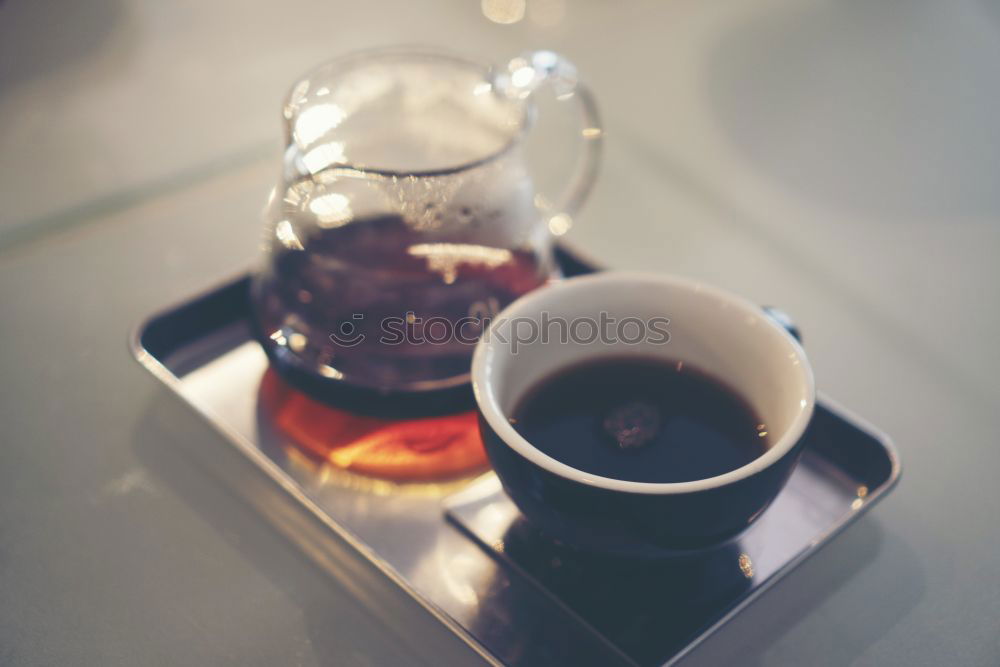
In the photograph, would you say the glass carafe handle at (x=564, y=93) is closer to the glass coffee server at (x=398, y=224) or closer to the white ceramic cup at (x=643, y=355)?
the glass coffee server at (x=398, y=224)

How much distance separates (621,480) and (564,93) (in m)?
0.24

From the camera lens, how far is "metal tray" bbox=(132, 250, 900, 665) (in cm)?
40

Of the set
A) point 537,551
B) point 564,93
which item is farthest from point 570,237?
point 537,551

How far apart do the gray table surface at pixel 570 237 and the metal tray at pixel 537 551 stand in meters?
0.02

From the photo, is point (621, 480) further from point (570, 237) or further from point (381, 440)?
point (570, 237)

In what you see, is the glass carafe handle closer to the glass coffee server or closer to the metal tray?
the glass coffee server

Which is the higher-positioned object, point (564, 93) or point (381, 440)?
point (564, 93)

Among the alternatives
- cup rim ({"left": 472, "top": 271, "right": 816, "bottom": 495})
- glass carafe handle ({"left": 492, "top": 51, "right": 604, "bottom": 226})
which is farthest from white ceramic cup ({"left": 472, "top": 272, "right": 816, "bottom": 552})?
glass carafe handle ({"left": 492, "top": 51, "right": 604, "bottom": 226})

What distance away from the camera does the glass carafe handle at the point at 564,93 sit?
20.4 inches

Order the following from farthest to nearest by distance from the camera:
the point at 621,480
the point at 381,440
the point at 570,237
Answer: the point at 570,237 → the point at 381,440 → the point at 621,480

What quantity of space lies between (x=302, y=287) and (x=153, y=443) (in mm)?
115

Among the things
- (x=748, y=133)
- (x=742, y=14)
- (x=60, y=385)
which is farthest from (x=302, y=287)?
(x=742, y=14)

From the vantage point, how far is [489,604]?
1.38 ft

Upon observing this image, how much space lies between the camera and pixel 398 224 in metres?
0.51
